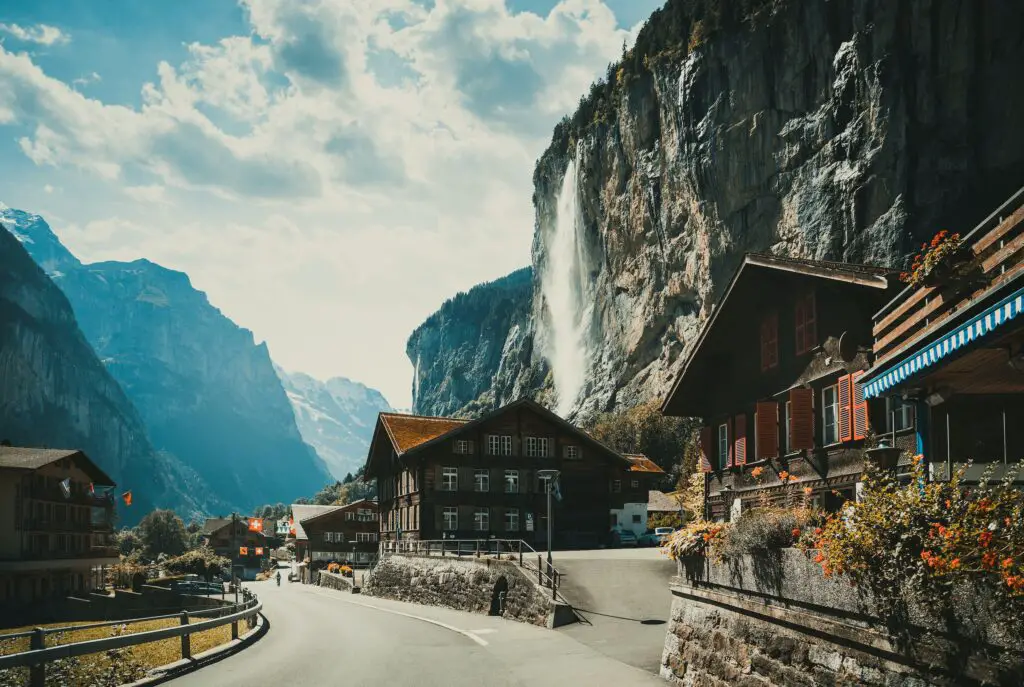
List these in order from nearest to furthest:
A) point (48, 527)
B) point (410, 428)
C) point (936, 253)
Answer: point (936, 253) < point (410, 428) < point (48, 527)

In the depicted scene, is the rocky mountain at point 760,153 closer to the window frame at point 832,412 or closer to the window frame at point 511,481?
the window frame at point 511,481

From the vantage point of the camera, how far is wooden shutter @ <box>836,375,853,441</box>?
22.2 meters

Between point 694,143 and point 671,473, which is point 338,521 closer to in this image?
point 671,473

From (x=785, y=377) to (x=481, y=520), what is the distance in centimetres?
3225

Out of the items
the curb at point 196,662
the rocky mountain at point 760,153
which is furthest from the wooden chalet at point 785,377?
the rocky mountain at point 760,153

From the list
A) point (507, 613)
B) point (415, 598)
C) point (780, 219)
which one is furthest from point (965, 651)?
point (780, 219)

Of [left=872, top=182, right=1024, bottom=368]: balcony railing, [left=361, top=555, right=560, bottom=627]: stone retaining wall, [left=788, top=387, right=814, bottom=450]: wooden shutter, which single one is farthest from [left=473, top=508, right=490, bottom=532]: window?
[left=872, top=182, right=1024, bottom=368]: balcony railing

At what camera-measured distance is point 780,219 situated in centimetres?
9888

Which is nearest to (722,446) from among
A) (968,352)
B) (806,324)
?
(806,324)

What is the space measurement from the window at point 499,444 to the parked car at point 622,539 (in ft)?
27.0

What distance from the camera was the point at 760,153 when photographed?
102750 millimetres

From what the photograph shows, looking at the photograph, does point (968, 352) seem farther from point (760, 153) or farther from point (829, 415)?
point (760, 153)

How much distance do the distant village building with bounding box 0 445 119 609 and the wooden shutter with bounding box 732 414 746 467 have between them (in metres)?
48.5

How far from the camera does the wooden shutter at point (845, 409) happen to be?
22.2m
